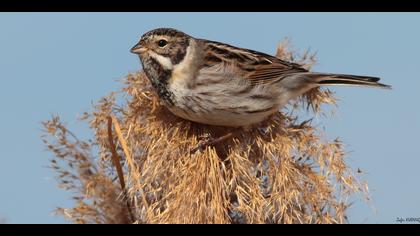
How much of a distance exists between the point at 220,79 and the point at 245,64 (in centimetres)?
20

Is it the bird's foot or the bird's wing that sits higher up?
the bird's wing

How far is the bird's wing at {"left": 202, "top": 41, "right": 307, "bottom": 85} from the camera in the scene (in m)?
3.59

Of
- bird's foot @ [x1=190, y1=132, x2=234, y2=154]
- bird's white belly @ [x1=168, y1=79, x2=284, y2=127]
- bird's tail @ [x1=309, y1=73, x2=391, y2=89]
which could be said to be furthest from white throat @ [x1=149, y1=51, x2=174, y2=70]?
bird's tail @ [x1=309, y1=73, x2=391, y2=89]

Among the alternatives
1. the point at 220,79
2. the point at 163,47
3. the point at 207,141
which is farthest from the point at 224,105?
the point at 207,141

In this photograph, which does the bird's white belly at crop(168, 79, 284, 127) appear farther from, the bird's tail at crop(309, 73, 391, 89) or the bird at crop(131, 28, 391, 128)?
the bird's tail at crop(309, 73, 391, 89)

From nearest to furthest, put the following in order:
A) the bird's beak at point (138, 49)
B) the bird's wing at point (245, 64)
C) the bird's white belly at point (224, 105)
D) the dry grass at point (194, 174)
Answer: the dry grass at point (194, 174) → the bird's white belly at point (224, 105) → the bird's beak at point (138, 49) → the bird's wing at point (245, 64)

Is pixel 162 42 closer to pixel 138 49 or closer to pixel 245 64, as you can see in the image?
pixel 138 49

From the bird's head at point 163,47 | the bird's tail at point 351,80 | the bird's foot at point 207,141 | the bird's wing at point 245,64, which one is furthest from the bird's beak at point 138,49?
the bird's tail at point 351,80

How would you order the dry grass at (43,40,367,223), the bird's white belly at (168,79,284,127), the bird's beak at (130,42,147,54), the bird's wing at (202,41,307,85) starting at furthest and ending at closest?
the bird's wing at (202,41,307,85)
the bird's beak at (130,42,147,54)
the bird's white belly at (168,79,284,127)
the dry grass at (43,40,367,223)

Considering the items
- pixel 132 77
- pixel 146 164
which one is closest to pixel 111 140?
pixel 146 164

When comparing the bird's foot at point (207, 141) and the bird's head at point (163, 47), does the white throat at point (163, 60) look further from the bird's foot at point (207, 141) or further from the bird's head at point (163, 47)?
the bird's foot at point (207, 141)

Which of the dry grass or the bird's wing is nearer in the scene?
the dry grass

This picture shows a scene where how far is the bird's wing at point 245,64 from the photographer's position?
359cm

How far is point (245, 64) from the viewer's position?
143 inches
